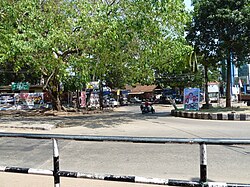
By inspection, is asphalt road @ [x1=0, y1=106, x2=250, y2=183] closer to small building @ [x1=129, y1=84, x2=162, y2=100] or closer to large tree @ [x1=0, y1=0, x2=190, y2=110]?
large tree @ [x1=0, y1=0, x2=190, y2=110]

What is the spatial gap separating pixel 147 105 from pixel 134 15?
38.9 feet

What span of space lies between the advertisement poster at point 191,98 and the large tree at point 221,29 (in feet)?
8.24

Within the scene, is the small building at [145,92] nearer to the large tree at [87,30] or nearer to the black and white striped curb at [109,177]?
the large tree at [87,30]

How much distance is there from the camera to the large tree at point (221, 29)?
57.9ft

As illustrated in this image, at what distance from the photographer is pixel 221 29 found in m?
18.6

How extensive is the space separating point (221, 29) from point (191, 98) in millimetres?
4853

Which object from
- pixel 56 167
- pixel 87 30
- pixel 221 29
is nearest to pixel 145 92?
pixel 221 29

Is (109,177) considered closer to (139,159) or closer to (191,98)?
(139,159)

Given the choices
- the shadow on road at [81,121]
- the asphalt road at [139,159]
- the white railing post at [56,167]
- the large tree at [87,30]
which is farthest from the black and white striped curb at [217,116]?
the white railing post at [56,167]

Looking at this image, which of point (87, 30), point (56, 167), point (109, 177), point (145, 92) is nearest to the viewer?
point (109, 177)

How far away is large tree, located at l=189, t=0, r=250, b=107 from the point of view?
57.9ft

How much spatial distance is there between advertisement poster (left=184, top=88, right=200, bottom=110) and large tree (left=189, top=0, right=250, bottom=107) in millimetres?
2511

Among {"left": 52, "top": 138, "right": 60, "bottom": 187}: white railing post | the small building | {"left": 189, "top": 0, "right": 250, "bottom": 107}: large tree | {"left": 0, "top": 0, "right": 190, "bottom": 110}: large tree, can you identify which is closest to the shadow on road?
{"left": 0, "top": 0, "right": 190, "bottom": 110}: large tree

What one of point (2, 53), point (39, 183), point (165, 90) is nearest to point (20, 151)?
point (39, 183)
